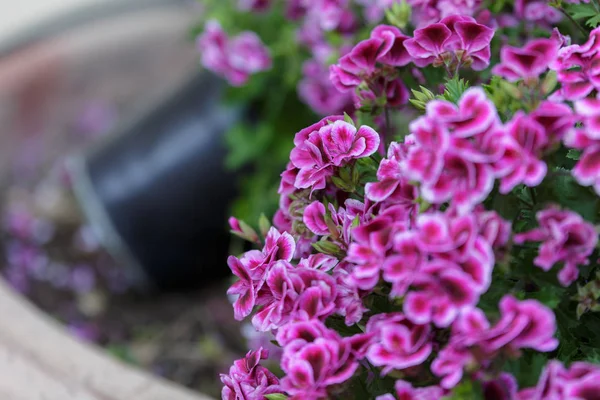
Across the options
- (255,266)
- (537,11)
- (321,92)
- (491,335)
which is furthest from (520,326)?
(321,92)

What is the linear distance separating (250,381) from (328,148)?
0.21 m

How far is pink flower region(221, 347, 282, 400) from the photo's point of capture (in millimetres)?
621

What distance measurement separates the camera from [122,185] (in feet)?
5.71

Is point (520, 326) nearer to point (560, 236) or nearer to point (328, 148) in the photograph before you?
point (560, 236)

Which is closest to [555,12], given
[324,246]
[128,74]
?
[324,246]

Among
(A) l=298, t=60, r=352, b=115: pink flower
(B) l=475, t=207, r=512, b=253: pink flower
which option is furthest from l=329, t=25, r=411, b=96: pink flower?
(A) l=298, t=60, r=352, b=115: pink flower

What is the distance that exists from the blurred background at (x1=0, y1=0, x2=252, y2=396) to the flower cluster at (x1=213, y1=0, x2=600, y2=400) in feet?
3.15

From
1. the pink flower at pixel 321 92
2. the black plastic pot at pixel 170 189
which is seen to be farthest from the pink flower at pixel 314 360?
the black plastic pot at pixel 170 189

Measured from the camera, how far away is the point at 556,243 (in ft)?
1.69

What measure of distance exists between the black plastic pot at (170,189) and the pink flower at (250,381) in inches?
40.6

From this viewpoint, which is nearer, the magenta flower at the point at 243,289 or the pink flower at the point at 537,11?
the magenta flower at the point at 243,289

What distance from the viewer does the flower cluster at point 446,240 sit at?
1.61 feet

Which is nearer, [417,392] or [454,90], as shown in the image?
[417,392]

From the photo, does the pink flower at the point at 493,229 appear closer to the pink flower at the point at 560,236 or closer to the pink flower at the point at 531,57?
the pink flower at the point at 560,236
